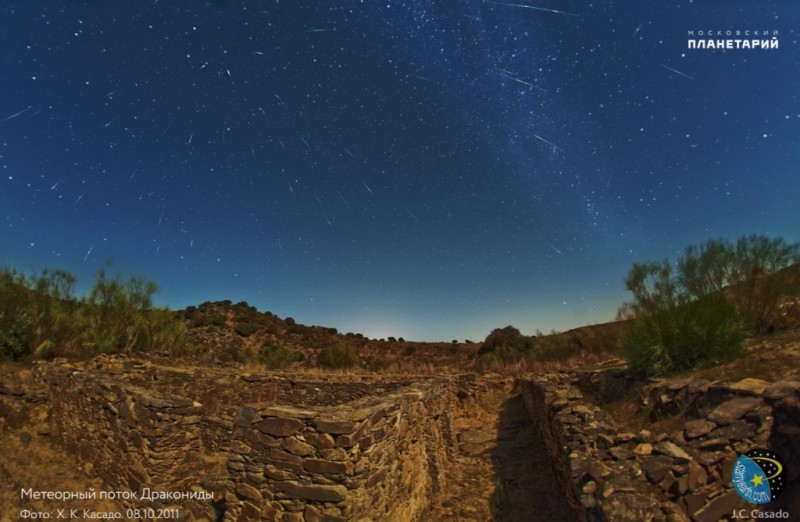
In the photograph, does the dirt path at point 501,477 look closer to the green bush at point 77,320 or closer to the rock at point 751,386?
the rock at point 751,386

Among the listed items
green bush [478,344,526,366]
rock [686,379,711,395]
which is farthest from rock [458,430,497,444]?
green bush [478,344,526,366]

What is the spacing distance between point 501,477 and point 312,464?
5.99 metres

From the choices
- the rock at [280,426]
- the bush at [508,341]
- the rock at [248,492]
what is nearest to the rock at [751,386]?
the rock at [280,426]

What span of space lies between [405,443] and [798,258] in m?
14.6

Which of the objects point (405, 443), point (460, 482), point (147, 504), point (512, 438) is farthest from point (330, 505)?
point (512, 438)

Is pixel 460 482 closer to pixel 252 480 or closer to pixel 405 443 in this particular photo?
pixel 405 443

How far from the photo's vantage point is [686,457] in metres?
4.36

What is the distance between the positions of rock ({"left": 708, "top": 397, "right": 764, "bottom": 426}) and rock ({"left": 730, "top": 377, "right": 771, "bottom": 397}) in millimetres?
205

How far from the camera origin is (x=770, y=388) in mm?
4938

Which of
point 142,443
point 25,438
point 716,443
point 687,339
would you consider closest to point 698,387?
point 716,443

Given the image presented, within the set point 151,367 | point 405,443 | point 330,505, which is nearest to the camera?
point 330,505

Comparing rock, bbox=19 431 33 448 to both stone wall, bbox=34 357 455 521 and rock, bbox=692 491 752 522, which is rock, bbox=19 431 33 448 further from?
rock, bbox=692 491 752 522

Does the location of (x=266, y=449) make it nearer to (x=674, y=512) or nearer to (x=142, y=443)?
(x=142, y=443)

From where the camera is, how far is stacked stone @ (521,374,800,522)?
3947 millimetres
